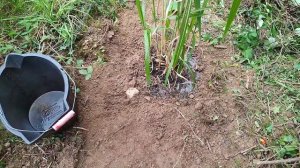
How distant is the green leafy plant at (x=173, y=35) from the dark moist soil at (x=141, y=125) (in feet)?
0.31

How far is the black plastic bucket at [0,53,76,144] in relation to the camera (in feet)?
4.48

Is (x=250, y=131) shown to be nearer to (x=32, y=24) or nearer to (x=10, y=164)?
(x=10, y=164)

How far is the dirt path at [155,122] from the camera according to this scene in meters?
1.43

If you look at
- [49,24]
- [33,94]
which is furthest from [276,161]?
[49,24]

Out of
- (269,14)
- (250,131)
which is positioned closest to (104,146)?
(250,131)

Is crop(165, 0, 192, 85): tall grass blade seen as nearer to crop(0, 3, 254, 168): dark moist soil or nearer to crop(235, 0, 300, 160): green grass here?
crop(0, 3, 254, 168): dark moist soil

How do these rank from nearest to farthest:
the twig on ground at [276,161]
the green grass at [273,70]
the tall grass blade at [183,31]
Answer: the tall grass blade at [183,31] → the twig on ground at [276,161] → the green grass at [273,70]

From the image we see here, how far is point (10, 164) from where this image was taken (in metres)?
1.43

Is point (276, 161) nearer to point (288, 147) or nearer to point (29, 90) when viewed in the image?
point (288, 147)

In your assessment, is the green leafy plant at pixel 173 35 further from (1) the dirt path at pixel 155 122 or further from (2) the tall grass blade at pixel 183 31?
(1) the dirt path at pixel 155 122

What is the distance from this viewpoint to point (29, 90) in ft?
5.15

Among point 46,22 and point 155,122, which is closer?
point 155,122

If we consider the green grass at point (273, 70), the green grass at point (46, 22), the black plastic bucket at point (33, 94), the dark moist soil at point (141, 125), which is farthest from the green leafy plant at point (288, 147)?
the green grass at point (46, 22)

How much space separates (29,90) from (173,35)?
2.36ft
